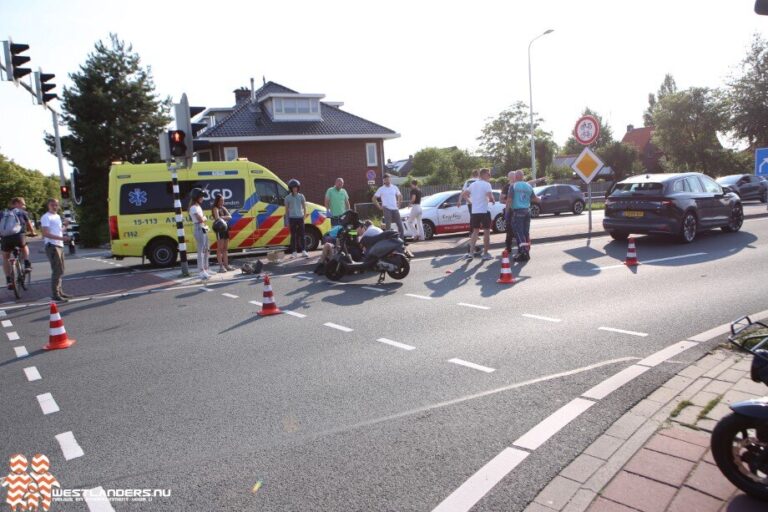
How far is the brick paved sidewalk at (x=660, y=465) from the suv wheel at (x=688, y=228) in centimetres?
1001

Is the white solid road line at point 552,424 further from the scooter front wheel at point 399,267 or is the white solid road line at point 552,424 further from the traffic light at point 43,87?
the traffic light at point 43,87

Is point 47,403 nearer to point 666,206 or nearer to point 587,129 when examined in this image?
point 666,206

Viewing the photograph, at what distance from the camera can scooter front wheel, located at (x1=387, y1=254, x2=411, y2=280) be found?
10242 millimetres

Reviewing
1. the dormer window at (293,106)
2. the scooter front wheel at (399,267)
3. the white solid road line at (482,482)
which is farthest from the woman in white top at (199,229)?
the dormer window at (293,106)

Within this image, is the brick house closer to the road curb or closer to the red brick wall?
the red brick wall

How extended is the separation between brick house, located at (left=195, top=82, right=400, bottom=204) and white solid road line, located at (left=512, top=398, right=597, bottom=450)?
3232 cm

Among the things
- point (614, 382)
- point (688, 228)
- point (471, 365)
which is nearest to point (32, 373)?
point (471, 365)

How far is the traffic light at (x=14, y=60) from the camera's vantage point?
13969 mm

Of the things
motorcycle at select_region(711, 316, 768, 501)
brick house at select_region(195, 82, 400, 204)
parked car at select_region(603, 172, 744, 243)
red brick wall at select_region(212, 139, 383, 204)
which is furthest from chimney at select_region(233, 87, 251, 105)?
motorcycle at select_region(711, 316, 768, 501)

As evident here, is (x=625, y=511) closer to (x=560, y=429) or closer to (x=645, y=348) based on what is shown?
(x=560, y=429)

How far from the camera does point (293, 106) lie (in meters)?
37.1

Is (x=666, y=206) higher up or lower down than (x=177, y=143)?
lower down

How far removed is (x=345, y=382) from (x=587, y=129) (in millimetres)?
13007

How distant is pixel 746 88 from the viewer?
43312mm
